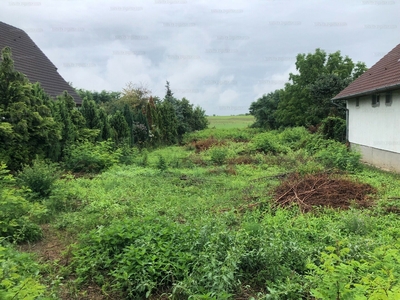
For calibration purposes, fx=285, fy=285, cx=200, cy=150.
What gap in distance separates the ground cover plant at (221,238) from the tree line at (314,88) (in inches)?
611

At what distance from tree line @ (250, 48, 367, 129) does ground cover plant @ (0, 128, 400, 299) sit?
1551 cm

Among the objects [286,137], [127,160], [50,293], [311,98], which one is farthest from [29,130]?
[311,98]

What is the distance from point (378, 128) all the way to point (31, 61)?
17.7m

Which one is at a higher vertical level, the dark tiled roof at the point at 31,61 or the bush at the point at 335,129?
the dark tiled roof at the point at 31,61

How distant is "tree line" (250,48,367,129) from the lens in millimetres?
22219

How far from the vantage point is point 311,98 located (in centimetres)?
2405

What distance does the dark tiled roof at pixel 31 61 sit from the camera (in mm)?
14970

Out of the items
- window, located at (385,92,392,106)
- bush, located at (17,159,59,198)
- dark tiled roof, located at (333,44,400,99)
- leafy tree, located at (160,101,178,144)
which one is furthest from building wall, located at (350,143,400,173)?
leafy tree, located at (160,101,178,144)

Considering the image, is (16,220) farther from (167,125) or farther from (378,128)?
(167,125)

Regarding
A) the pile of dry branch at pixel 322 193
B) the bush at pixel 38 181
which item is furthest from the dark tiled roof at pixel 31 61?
the pile of dry branch at pixel 322 193

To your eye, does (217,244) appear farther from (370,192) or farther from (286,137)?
A: (286,137)

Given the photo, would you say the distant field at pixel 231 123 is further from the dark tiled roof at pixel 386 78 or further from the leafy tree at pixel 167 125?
the dark tiled roof at pixel 386 78

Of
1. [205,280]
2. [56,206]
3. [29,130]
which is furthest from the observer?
[29,130]

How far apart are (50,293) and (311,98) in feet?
80.6
